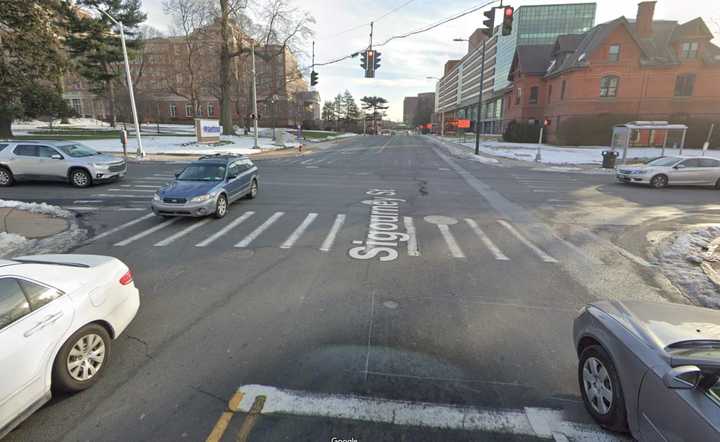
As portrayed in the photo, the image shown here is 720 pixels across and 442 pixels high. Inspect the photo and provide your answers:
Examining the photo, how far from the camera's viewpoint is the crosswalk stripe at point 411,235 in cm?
734

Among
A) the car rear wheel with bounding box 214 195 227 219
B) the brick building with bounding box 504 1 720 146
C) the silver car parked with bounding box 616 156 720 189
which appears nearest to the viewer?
the car rear wheel with bounding box 214 195 227 219

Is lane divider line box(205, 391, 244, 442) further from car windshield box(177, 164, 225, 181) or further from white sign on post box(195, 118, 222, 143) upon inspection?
white sign on post box(195, 118, 222, 143)

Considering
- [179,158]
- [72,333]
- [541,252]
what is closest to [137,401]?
[72,333]

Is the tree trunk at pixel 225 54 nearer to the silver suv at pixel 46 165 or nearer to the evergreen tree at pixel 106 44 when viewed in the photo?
the evergreen tree at pixel 106 44

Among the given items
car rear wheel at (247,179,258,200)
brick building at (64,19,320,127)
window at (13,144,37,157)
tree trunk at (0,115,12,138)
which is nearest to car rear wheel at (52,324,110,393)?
car rear wheel at (247,179,258,200)

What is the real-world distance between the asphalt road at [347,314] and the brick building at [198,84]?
1221 inches

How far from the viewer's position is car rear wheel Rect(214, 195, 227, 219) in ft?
31.7

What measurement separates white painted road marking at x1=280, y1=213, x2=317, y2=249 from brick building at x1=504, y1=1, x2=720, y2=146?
3891cm

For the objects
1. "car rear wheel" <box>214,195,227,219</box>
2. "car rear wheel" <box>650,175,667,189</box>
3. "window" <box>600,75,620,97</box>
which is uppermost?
"window" <box>600,75,620,97</box>

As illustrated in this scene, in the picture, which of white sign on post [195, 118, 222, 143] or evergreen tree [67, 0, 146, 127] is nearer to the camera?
white sign on post [195, 118, 222, 143]

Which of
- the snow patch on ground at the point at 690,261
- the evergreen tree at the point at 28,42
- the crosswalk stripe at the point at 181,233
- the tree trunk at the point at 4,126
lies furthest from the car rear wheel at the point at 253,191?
the tree trunk at the point at 4,126

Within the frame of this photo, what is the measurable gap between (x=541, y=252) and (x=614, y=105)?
133 ft

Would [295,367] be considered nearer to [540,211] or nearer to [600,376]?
[600,376]

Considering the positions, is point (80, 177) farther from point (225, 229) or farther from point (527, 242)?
point (527, 242)
